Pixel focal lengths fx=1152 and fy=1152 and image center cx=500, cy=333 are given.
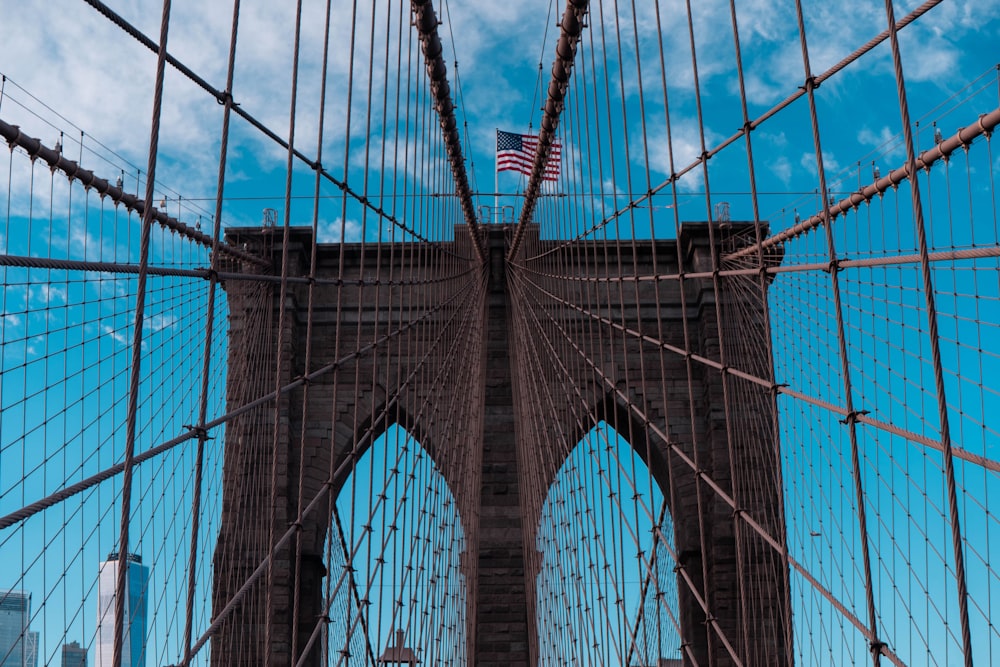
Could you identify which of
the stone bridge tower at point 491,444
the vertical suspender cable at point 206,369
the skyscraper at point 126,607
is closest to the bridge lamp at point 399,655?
the skyscraper at point 126,607

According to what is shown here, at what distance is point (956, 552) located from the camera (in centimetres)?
242

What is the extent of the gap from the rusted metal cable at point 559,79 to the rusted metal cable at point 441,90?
808 mm

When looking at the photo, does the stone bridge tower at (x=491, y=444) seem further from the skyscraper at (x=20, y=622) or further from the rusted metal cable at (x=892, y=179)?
the skyscraper at (x=20, y=622)

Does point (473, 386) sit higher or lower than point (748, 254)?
lower

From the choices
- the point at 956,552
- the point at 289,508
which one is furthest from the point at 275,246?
the point at 956,552

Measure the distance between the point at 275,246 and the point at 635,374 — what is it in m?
5.10

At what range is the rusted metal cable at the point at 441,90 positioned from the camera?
27.5 feet

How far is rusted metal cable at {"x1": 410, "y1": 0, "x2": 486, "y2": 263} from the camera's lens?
837cm

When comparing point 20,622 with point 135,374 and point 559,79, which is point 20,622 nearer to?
point 559,79

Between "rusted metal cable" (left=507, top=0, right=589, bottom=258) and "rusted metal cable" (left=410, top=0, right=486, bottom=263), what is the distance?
2.65 ft

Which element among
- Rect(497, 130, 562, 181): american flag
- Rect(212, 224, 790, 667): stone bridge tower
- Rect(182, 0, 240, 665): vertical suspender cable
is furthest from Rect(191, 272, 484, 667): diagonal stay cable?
Rect(497, 130, 562, 181): american flag

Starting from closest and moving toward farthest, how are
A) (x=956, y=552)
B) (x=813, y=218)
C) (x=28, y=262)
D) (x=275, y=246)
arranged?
(x=956, y=552), (x=28, y=262), (x=813, y=218), (x=275, y=246)

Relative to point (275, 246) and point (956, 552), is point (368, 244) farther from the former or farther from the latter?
point (956, 552)

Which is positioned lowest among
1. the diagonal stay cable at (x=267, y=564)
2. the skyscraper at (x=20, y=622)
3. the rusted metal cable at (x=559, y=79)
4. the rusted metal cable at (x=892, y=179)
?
the skyscraper at (x=20, y=622)
